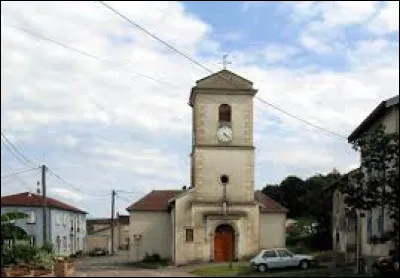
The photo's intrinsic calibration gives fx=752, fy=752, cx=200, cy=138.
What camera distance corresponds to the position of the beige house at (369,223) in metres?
28.9

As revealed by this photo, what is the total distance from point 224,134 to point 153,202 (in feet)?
45.1

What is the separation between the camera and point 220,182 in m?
50.5

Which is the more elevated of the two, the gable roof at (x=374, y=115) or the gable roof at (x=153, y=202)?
the gable roof at (x=374, y=115)

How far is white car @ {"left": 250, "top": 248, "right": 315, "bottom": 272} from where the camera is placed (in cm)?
3950

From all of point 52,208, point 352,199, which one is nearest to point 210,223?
point 352,199

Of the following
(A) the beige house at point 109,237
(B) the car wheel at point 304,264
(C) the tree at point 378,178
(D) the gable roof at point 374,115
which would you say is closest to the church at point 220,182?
(B) the car wheel at point 304,264

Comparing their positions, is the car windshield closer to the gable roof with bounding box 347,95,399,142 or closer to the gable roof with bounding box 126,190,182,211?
the gable roof with bounding box 347,95,399,142

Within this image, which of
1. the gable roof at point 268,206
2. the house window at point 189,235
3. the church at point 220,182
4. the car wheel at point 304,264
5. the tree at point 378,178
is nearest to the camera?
the tree at point 378,178

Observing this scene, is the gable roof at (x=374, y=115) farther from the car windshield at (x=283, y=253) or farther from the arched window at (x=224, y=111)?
the arched window at (x=224, y=111)

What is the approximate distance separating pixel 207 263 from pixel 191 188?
5333mm

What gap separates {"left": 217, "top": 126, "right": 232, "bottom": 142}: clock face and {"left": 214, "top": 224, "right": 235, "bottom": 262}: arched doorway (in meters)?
5.75

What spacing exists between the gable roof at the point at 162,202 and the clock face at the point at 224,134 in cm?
606

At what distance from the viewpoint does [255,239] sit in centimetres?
4997

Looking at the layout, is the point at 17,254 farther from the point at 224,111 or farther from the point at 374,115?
the point at 224,111
